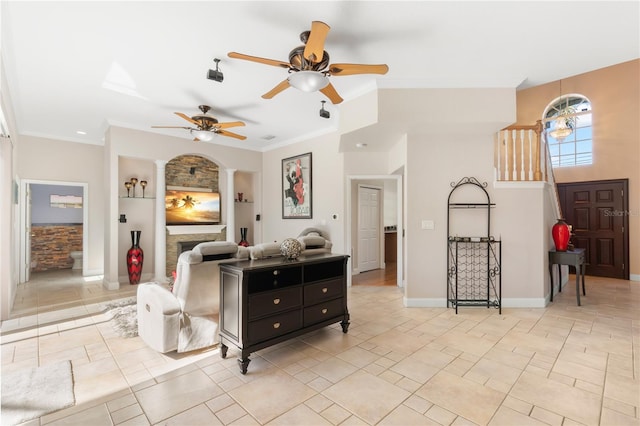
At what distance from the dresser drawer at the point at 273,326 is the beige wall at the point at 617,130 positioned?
7.24 meters

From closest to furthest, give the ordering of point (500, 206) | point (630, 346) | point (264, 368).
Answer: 1. point (264, 368)
2. point (630, 346)
3. point (500, 206)

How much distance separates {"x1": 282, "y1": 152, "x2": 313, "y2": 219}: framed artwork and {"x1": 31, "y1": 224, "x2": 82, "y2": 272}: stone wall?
5566mm

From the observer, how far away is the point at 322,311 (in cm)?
320

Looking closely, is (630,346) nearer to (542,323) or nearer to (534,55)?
(542,323)

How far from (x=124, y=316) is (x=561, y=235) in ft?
20.0

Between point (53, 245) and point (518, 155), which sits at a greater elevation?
point (518, 155)

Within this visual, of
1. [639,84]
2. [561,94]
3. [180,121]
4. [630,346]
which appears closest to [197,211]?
[180,121]

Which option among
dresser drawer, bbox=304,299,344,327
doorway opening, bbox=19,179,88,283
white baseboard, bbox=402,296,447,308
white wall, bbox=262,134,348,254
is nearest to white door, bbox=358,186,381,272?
white wall, bbox=262,134,348,254

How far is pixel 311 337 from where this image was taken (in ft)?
10.9

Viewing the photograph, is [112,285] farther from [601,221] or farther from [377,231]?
[601,221]

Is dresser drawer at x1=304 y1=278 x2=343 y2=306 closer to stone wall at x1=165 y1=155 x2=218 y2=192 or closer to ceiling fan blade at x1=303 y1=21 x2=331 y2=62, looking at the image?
ceiling fan blade at x1=303 y1=21 x2=331 y2=62

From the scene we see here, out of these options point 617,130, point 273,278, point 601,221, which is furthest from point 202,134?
point 601,221

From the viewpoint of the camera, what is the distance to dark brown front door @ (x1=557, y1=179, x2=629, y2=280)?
20.7ft

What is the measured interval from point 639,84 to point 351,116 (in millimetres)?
6032
